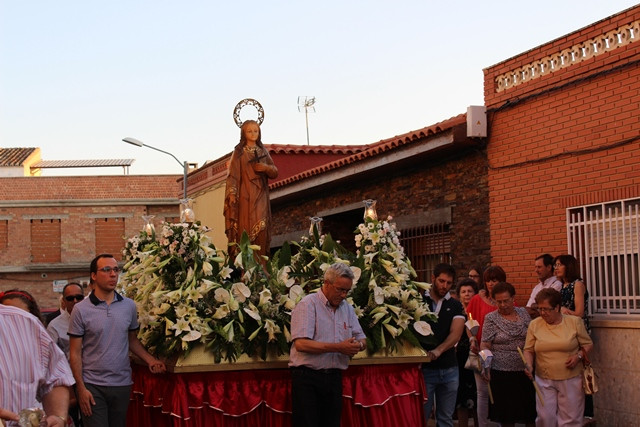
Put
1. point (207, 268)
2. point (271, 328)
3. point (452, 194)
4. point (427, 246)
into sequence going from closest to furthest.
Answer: point (271, 328)
point (207, 268)
point (452, 194)
point (427, 246)

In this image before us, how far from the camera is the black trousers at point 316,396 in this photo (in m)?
7.50

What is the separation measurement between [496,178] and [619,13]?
321 cm

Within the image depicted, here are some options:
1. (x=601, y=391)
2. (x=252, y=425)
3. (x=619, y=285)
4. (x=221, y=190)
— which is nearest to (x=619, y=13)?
(x=619, y=285)

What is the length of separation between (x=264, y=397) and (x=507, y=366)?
249cm

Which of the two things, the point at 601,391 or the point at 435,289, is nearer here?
the point at 435,289

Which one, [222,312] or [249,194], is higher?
[249,194]

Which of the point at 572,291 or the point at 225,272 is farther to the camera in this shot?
the point at 572,291

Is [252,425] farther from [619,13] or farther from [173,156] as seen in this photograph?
[173,156]

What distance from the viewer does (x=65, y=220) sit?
Result: 49.7 metres

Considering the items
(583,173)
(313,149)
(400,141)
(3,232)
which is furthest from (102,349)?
(3,232)

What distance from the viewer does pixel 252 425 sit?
821cm

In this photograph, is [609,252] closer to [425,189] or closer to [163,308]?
[425,189]

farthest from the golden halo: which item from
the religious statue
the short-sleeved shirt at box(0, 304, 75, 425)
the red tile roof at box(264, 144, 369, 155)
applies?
the red tile roof at box(264, 144, 369, 155)

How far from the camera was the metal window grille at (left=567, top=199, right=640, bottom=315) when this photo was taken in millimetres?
11266
